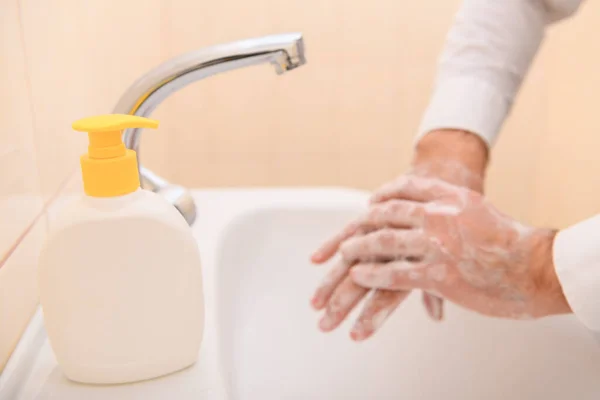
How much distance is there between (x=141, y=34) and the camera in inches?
35.0

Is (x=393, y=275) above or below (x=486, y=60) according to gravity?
below

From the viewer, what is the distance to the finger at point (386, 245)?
1.58 feet

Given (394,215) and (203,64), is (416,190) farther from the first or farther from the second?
(203,64)

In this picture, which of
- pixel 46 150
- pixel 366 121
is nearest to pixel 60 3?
pixel 46 150

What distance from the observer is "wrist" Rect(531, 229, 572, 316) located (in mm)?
458

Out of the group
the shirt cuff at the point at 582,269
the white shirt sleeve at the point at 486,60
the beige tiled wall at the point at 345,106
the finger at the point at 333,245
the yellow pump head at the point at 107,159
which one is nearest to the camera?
the yellow pump head at the point at 107,159

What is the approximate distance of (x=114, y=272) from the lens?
31 centimetres

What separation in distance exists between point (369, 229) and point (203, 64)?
0.65 feet

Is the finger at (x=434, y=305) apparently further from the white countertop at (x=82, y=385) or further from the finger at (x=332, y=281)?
the white countertop at (x=82, y=385)

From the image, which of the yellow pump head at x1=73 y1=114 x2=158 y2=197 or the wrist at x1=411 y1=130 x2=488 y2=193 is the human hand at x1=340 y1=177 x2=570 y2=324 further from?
the yellow pump head at x1=73 y1=114 x2=158 y2=197

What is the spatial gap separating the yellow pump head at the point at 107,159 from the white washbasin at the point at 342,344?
0.57ft

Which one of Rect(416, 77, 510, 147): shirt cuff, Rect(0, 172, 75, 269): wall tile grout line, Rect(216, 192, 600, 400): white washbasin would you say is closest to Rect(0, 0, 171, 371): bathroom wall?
Rect(0, 172, 75, 269): wall tile grout line

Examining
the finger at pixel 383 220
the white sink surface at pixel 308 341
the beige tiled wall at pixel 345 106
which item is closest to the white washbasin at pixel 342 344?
the white sink surface at pixel 308 341

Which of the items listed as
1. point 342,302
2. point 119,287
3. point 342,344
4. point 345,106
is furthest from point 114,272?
point 345,106
